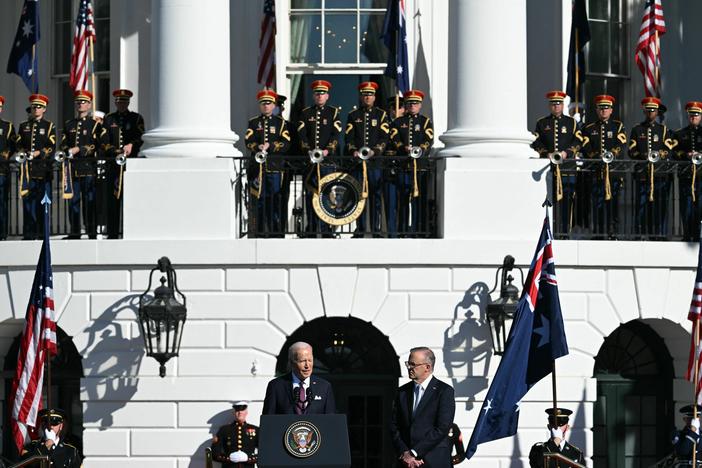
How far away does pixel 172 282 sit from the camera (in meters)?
26.0

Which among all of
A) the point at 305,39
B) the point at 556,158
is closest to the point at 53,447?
the point at 556,158

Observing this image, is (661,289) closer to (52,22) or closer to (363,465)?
(363,465)

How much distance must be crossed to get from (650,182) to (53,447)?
30.6 feet

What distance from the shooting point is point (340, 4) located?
3039 cm

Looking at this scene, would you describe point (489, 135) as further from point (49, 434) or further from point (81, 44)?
point (49, 434)

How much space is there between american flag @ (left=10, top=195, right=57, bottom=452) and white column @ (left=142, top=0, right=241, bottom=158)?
2.17 m

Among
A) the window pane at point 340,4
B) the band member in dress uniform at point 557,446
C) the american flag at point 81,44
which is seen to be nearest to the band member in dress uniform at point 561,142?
the band member in dress uniform at point 557,446

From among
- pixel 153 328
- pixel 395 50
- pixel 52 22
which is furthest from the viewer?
pixel 52 22

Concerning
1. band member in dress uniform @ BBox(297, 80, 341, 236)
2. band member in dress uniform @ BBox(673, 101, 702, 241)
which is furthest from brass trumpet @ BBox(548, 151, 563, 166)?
band member in dress uniform @ BBox(297, 80, 341, 236)

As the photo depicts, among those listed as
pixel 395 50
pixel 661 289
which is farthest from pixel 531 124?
pixel 661 289

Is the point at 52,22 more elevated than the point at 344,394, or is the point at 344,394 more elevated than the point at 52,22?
the point at 52,22

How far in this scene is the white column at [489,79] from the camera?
1039 inches

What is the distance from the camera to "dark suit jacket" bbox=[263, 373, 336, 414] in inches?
771

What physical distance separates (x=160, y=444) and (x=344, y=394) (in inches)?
107
